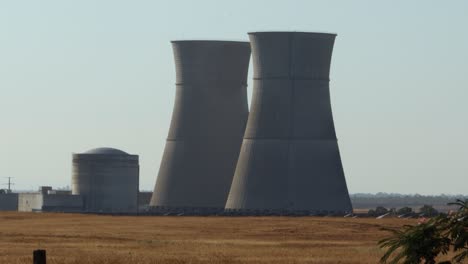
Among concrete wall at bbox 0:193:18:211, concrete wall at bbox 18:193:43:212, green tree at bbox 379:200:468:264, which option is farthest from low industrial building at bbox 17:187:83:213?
green tree at bbox 379:200:468:264

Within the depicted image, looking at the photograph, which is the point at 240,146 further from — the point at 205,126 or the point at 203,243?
the point at 203,243

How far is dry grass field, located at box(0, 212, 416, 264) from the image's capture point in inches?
1458

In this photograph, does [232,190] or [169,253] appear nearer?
[169,253]

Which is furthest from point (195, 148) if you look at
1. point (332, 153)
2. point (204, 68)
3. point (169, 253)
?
point (169, 253)

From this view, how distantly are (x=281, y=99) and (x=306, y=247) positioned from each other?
1745 inches

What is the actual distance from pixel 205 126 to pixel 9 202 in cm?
3474

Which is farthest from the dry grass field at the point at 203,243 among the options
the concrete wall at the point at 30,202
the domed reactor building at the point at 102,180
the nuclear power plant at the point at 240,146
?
the concrete wall at the point at 30,202

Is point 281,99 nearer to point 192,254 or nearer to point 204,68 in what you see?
point 204,68

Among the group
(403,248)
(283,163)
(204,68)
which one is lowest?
(403,248)

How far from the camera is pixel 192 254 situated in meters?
39.2

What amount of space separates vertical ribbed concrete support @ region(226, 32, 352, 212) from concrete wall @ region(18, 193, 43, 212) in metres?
27.8

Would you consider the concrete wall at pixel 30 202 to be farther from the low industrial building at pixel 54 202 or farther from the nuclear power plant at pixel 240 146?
the nuclear power plant at pixel 240 146

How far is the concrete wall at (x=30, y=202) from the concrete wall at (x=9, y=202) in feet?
18.5

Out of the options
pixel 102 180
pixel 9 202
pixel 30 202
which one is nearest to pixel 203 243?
pixel 102 180
